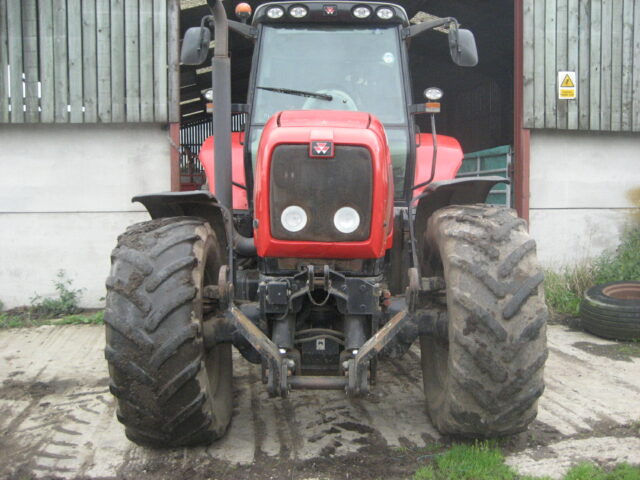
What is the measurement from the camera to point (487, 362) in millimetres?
2908

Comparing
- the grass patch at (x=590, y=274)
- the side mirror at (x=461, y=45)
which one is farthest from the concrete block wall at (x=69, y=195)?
the grass patch at (x=590, y=274)

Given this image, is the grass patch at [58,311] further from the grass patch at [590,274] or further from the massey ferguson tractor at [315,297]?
the grass patch at [590,274]

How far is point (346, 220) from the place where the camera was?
3.10 metres

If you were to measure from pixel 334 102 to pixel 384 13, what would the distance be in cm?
70

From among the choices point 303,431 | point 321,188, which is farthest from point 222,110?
point 303,431

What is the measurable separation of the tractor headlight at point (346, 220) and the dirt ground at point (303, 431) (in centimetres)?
117

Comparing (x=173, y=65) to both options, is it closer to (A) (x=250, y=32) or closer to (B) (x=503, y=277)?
(A) (x=250, y=32)

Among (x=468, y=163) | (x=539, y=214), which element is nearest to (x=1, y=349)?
(x=539, y=214)

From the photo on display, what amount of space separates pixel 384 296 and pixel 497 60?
8.68m

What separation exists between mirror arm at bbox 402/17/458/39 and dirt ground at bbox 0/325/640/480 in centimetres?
239

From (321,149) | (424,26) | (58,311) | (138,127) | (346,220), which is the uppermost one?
(424,26)

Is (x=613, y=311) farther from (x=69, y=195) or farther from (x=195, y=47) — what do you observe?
(x=69, y=195)

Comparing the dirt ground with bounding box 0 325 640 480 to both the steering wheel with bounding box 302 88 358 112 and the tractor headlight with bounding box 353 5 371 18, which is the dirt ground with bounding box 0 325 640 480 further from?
the tractor headlight with bounding box 353 5 371 18

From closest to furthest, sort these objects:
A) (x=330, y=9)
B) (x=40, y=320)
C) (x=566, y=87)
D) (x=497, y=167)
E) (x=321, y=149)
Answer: (x=321, y=149), (x=330, y=9), (x=40, y=320), (x=566, y=87), (x=497, y=167)
